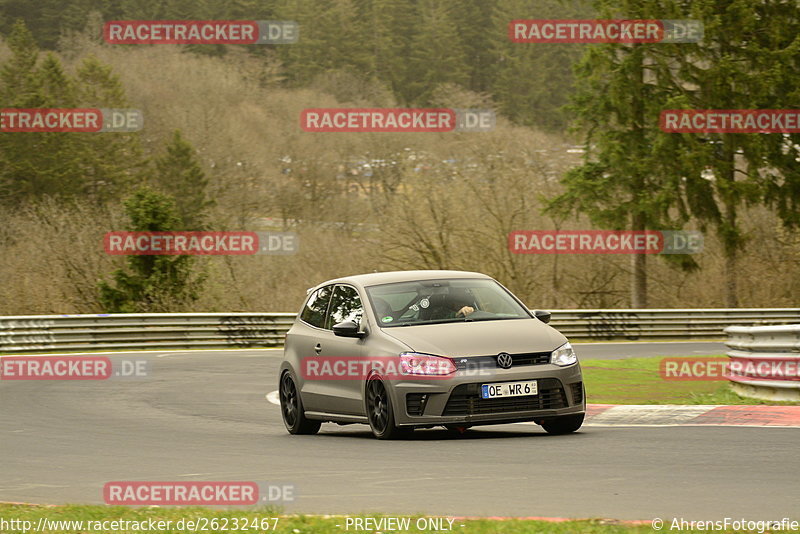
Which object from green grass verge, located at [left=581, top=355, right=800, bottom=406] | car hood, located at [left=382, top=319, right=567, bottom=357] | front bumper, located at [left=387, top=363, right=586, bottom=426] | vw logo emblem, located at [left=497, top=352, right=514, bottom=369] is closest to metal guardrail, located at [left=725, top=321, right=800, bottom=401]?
green grass verge, located at [left=581, top=355, right=800, bottom=406]

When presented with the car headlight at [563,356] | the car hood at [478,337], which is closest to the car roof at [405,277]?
the car hood at [478,337]

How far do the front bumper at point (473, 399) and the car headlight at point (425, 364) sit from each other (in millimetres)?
82

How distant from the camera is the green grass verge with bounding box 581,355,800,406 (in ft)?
56.2

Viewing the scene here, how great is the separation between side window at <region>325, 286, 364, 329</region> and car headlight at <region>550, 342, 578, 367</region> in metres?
2.18

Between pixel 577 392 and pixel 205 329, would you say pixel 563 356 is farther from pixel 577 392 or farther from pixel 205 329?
pixel 205 329

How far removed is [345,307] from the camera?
47.4ft

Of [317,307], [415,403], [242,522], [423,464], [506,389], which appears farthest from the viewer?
[317,307]

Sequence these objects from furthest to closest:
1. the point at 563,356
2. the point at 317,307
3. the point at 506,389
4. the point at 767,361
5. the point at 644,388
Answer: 1. the point at 644,388
2. the point at 767,361
3. the point at 317,307
4. the point at 563,356
5. the point at 506,389

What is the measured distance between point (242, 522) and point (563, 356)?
548cm

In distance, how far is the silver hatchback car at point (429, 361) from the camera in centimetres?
1257

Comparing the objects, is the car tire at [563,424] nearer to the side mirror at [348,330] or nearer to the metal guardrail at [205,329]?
the side mirror at [348,330]

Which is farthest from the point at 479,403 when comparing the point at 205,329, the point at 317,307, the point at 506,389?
the point at 205,329

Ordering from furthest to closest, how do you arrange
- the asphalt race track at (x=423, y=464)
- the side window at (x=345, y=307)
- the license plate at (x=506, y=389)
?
the side window at (x=345, y=307), the license plate at (x=506, y=389), the asphalt race track at (x=423, y=464)

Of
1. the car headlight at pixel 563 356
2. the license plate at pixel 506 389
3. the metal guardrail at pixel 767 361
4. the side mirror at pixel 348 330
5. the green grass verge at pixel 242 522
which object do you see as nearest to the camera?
the green grass verge at pixel 242 522
